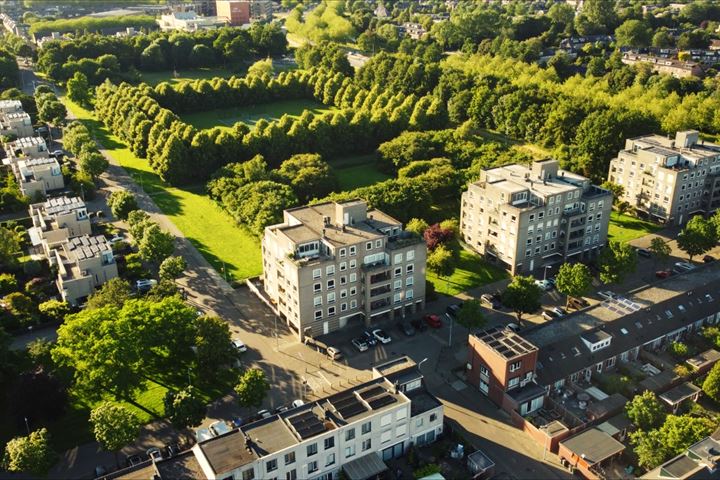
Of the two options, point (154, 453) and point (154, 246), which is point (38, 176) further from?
point (154, 453)

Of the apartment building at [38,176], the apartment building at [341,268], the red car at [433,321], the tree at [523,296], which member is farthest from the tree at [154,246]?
the tree at [523,296]

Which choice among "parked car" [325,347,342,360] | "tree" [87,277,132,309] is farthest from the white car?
"tree" [87,277,132,309]

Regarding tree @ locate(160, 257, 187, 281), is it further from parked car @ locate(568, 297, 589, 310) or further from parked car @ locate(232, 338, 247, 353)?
parked car @ locate(568, 297, 589, 310)

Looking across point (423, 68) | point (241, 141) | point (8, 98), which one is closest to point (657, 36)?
point (423, 68)

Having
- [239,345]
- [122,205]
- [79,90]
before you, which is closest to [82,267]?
[122,205]

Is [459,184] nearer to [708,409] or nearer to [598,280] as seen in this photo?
[598,280]

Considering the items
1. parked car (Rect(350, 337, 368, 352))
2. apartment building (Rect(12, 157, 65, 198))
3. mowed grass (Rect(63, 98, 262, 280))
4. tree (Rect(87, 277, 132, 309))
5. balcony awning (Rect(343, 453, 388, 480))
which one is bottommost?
balcony awning (Rect(343, 453, 388, 480))

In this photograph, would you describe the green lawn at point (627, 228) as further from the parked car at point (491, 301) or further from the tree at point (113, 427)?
the tree at point (113, 427)
